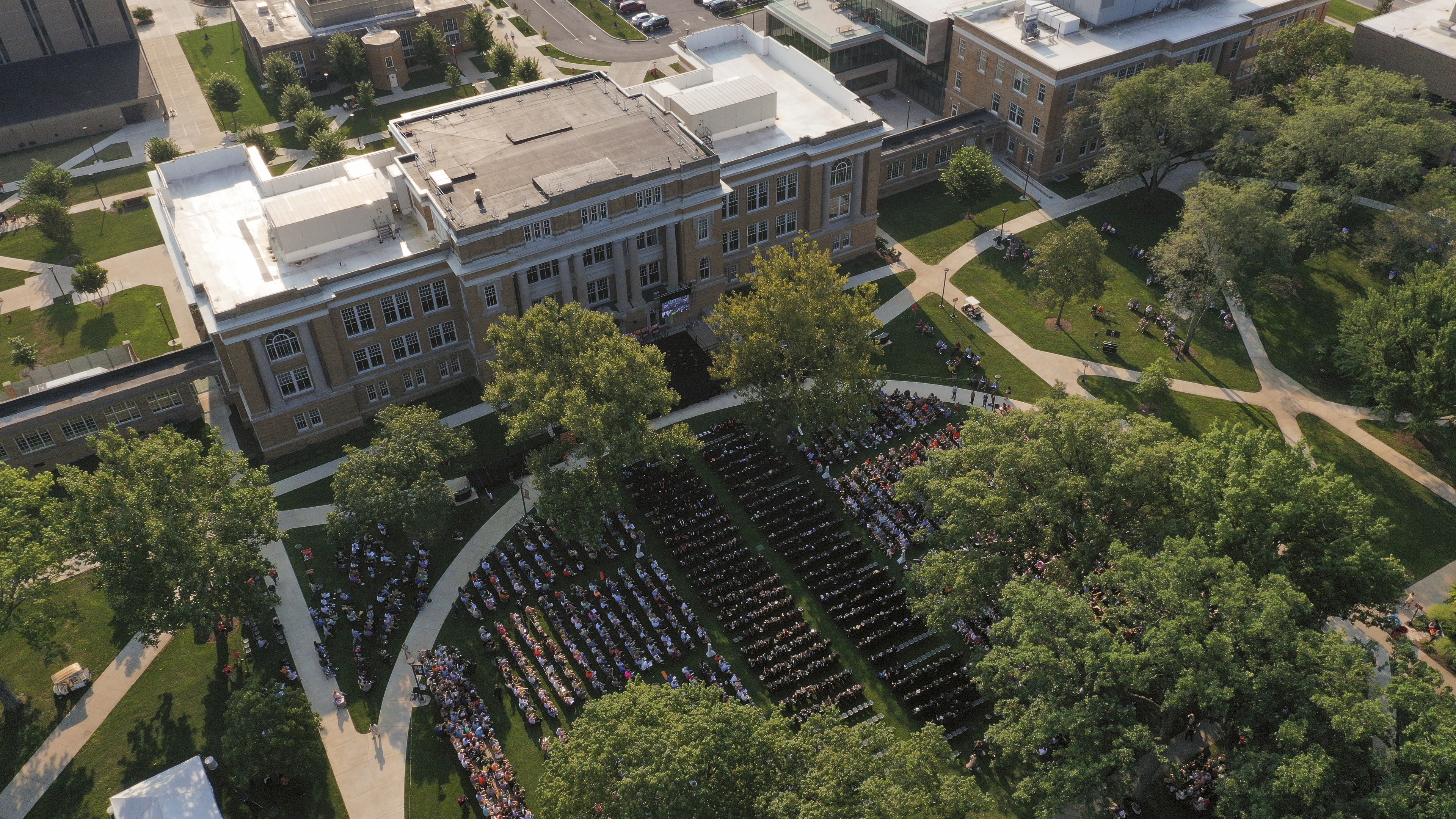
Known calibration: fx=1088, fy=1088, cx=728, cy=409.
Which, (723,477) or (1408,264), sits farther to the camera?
(1408,264)

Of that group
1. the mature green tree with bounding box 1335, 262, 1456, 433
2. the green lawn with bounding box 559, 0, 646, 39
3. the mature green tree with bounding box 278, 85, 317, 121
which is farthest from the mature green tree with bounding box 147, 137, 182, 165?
the mature green tree with bounding box 1335, 262, 1456, 433

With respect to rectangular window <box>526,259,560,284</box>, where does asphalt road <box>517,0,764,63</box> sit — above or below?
below

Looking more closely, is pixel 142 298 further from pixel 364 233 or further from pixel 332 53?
pixel 332 53

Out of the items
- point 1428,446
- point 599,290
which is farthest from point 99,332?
point 1428,446

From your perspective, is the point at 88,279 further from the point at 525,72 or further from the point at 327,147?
the point at 525,72

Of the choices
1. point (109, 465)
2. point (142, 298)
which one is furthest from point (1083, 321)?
point (142, 298)

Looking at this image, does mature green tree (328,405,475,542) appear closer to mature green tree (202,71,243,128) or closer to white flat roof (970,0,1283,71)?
mature green tree (202,71,243,128)
